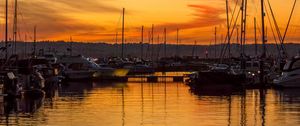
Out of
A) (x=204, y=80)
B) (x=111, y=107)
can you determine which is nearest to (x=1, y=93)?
(x=111, y=107)

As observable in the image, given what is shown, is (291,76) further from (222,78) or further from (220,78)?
(220,78)

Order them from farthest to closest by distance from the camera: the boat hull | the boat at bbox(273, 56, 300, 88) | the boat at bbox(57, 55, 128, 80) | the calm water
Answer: the boat at bbox(57, 55, 128, 80) → the boat hull → the boat at bbox(273, 56, 300, 88) → the calm water

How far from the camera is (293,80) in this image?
50969mm

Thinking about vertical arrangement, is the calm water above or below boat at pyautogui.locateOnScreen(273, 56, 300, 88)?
below

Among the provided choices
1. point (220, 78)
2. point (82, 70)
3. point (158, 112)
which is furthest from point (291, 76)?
point (82, 70)

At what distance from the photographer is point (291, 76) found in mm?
51031

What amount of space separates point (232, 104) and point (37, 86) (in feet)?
56.1

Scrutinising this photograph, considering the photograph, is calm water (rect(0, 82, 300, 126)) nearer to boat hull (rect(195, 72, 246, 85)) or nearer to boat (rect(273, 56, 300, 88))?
boat (rect(273, 56, 300, 88))

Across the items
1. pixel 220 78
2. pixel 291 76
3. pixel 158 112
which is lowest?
pixel 158 112

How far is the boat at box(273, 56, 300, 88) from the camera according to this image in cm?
5091

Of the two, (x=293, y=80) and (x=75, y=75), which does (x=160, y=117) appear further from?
(x=75, y=75)

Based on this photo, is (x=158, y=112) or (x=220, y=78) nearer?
(x=158, y=112)

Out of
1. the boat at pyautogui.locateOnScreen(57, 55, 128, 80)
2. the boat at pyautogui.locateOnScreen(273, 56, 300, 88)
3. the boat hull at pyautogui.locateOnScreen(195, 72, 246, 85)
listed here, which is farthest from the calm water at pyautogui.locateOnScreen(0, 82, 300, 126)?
the boat at pyautogui.locateOnScreen(57, 55, 128, 80)

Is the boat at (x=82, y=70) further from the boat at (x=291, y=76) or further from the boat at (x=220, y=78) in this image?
the boat at (x=291, y=76)
